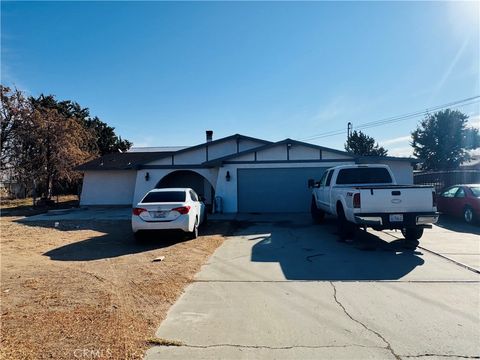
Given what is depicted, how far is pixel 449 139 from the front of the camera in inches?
1223

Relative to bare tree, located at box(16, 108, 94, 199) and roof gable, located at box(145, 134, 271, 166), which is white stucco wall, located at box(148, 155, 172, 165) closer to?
roof gable, located at box(145, 134, 271, 166)

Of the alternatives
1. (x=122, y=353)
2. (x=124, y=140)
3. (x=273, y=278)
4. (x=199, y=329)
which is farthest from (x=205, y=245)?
(x=124, y=140)

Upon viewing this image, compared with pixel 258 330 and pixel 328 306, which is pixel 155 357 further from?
pixel 328 306

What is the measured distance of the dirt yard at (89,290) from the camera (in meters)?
3.50

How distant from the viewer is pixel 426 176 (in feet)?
73.0

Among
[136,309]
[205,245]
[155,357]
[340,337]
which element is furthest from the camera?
[205,245]

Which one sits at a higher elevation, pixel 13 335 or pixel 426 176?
pixel 426 176

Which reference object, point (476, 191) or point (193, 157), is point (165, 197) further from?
point (476, 191)

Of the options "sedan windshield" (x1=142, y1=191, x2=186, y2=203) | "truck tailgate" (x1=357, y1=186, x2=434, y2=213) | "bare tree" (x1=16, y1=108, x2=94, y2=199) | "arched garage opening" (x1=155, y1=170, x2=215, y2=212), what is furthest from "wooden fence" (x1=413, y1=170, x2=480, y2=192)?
"bare tree" (x1=16, y1=108, x2=94, y2=199)

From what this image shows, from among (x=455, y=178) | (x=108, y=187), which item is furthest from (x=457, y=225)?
(x=108, y=187)

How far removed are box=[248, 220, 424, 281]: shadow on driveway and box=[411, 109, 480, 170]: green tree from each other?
26.2 m

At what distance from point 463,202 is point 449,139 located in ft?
71.5

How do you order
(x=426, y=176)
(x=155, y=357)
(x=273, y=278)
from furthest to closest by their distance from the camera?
(x=426, y=176), (x=273, y=278), (x=155, y=357)

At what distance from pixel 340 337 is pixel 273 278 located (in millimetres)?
2314
